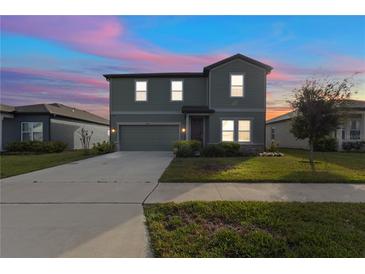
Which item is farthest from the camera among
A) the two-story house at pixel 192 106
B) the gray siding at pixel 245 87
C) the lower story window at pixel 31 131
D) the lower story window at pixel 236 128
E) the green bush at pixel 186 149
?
the lower story window at pixel 31 131

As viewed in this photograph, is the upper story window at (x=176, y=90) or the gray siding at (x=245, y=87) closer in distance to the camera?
the gray siding at (x=245, y=87)

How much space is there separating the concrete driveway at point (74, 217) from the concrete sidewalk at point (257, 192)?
610 mm

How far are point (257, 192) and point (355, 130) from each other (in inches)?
791

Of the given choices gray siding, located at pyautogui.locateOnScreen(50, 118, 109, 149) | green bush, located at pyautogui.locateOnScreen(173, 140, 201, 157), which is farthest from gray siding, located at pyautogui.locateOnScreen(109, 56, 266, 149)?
gray siding, located at pyautogui.locateOnScreen(50, 118, 109, 149)

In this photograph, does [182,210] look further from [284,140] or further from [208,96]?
[284,140]

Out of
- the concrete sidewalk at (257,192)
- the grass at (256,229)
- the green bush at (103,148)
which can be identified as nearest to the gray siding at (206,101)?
the green bush at (103,148)

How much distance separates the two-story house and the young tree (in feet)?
22.6

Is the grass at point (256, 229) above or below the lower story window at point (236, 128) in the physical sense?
below

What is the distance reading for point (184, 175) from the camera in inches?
348

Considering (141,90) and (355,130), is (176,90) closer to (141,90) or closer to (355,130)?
(141,90)

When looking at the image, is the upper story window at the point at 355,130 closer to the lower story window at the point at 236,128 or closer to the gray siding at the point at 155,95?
the lower story window at the point at 236,128

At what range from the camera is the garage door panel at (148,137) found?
65.3ft

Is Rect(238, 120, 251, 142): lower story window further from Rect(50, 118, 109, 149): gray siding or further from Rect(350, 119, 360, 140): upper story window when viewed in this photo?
Rect(50, 118, 109, 149): gray siding

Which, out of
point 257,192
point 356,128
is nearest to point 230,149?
point 257,192
